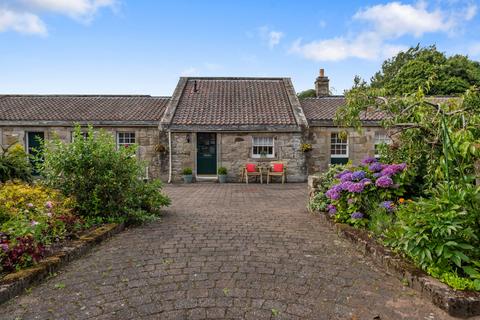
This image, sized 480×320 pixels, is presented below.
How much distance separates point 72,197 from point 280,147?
11.2 meters

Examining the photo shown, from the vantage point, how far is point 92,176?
6.23 metres

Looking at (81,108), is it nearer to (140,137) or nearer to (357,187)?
(140,137)

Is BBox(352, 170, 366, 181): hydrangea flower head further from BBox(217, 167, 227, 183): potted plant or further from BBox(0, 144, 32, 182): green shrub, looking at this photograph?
BBox(217, 167, 227, 183): potted plant

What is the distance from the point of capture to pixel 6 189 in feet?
18.5

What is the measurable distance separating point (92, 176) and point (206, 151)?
33.4 feet

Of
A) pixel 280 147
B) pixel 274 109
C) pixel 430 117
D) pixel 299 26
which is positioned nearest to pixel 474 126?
pixel 430 117

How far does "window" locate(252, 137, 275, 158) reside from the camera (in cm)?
1593

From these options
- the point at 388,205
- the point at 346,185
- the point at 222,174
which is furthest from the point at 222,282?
the point at 222,174

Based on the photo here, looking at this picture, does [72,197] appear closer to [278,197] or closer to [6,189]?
[6,189]

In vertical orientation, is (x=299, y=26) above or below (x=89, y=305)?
above

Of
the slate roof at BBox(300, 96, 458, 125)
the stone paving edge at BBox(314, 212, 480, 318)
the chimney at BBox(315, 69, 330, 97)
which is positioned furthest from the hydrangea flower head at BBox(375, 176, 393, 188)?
the chimney at BBox(315, 69, 330, 97)

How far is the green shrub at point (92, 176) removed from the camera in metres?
6.18

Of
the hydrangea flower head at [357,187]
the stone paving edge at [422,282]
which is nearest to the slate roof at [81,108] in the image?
the hydrangea flower head at [357,187]

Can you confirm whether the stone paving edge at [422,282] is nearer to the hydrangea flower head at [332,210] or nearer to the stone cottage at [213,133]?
the hydrangea flower head at [332,210]
